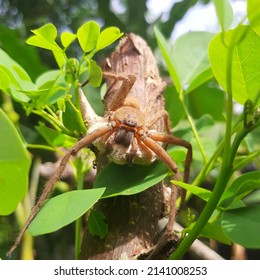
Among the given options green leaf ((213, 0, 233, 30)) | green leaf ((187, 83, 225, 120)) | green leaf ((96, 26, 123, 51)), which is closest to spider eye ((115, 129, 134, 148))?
green leaf ((96, 26, 123, 51))

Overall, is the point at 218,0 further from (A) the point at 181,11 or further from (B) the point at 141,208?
(A) the point at 181,11

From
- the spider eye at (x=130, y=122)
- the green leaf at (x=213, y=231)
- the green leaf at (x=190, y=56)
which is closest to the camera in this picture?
Answer: the green leaf at (x=213, y=231)

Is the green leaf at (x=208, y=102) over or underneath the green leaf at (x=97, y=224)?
over

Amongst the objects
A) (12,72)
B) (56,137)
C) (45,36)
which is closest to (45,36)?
(45,36)

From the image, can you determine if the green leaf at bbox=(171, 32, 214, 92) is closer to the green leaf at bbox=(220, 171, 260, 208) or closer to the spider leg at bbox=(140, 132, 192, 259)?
the spider leg at bbox=(140, 132, 192, 259)

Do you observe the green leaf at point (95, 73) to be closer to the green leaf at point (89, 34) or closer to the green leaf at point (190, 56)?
the green leaf at point (89, 34)

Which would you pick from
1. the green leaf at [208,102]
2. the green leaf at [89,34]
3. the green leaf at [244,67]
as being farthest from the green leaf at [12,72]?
the green leaf at [208,102]
